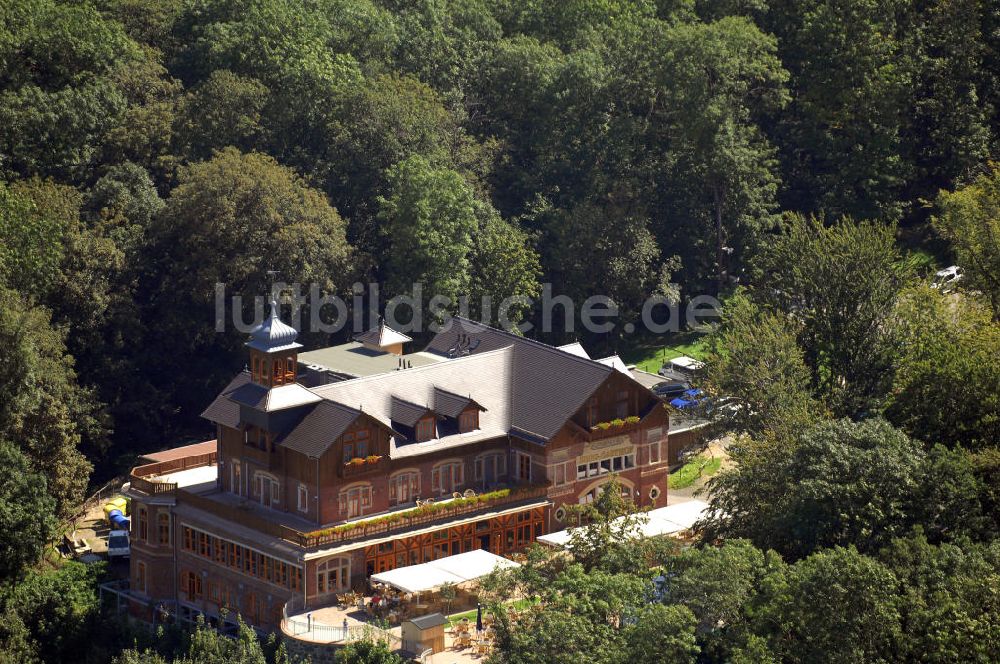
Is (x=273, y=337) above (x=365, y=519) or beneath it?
above

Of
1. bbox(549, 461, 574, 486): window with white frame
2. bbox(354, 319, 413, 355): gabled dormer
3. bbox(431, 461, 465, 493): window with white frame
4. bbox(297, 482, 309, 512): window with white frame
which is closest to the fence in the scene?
bbox(297, 482, 309, 512): window with white frame

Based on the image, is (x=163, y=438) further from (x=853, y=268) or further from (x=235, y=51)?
(x=853, y=268)

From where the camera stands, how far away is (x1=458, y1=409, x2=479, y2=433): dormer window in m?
94.8

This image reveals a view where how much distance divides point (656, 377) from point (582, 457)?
1955 cm

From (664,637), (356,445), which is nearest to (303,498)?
(356,445)

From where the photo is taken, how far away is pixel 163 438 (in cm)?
11438

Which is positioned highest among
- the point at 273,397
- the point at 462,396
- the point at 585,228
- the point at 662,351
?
the point at 585,228

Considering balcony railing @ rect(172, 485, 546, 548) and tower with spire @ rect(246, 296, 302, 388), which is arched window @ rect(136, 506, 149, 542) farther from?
tower with spire @ rect(246, 296, 302, 388)

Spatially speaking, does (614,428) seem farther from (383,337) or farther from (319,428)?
(319,428)

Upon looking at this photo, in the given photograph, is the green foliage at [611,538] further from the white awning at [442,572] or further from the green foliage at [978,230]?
the green foliage at [978,230]

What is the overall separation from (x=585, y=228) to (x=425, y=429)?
110 feet

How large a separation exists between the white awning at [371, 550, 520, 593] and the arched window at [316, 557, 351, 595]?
1.28m

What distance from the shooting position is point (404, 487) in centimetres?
9288

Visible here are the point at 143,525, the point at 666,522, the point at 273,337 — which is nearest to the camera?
the point at 273,337
